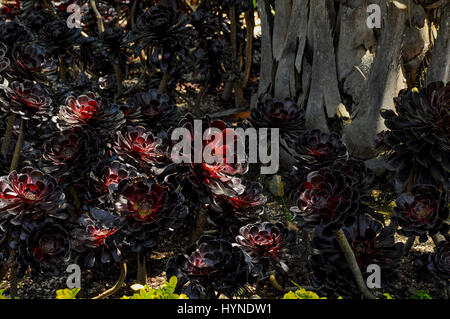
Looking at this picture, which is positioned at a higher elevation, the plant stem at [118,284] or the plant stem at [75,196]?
the plant stem at [75,196]

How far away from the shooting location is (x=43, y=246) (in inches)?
53.3

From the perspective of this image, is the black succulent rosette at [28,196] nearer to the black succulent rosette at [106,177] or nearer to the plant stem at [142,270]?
the black succulent rosette at [106,177]

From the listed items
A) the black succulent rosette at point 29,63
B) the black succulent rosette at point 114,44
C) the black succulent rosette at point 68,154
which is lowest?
the black succulent rosette at point 68,154

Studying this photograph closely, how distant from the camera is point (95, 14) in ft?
9.62

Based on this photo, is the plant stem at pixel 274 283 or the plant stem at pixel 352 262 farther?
the plant stem at pixel 274 283

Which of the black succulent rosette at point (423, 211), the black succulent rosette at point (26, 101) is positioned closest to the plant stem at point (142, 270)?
the black succulent rosette at point (26, 101)

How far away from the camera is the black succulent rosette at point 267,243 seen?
4.50 ft

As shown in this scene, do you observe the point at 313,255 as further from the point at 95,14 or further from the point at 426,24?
the point at 95,14

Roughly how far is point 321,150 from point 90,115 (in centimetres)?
65

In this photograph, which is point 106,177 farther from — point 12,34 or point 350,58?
point 350,58

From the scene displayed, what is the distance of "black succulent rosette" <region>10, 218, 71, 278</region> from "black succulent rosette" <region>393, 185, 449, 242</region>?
856 mm

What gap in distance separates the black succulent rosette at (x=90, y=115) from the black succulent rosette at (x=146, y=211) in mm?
285

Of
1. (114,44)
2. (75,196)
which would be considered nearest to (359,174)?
(75,196)

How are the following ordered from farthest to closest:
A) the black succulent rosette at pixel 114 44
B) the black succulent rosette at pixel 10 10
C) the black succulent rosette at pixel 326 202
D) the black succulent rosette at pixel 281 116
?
the black succulent rosette at pixel 10 10
the black succulent rosette at pixel 114 44
the black succulent rosette at pixel 281 116
the black succulent rosette at pixel 326 202
